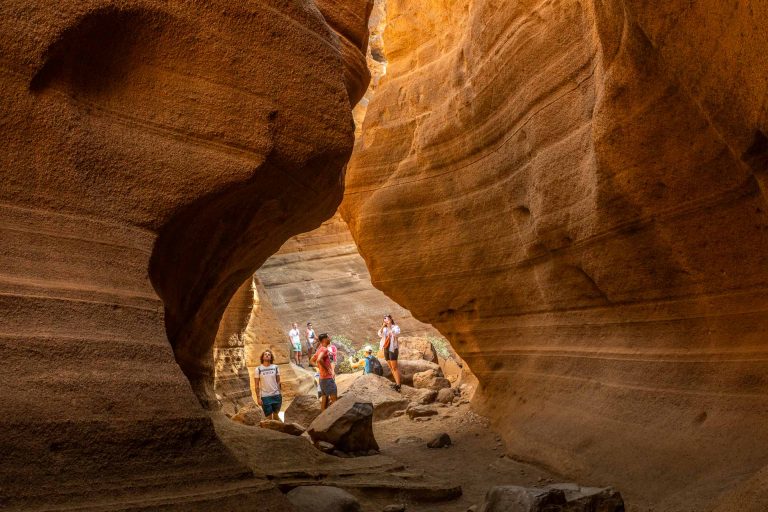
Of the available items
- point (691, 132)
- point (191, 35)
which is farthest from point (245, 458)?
point (691, 132)

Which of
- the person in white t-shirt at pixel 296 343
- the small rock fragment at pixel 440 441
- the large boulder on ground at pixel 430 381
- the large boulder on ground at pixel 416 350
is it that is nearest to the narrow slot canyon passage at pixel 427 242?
the small rock fragment at pixel 440 441

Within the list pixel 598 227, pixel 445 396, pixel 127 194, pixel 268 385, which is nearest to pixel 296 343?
pixel 445 396

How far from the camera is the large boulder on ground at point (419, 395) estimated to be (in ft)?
38.9

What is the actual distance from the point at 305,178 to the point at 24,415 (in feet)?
9.47

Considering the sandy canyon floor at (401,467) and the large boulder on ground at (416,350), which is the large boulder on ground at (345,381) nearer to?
the large boulder on ground at (416,350)

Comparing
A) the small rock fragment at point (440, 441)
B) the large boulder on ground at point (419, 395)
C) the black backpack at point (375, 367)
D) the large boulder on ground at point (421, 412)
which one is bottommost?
the small rock fragment at point (440, 441)

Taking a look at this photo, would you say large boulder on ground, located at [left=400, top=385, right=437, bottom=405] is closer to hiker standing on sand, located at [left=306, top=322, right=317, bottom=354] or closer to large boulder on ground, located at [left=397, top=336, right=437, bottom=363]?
large boulder on ground, located at [left=397, top=336, right=437, bottom=363]

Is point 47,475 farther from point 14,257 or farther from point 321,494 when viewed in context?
point 321,494

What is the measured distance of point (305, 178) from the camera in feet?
17.3

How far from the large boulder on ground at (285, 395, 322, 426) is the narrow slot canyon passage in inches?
57.8

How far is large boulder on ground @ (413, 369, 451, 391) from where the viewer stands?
13055mm

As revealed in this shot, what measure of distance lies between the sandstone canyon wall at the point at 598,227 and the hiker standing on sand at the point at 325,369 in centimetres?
145

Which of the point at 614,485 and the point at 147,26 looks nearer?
the point at 147,26

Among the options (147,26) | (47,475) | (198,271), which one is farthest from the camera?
(198,271)
